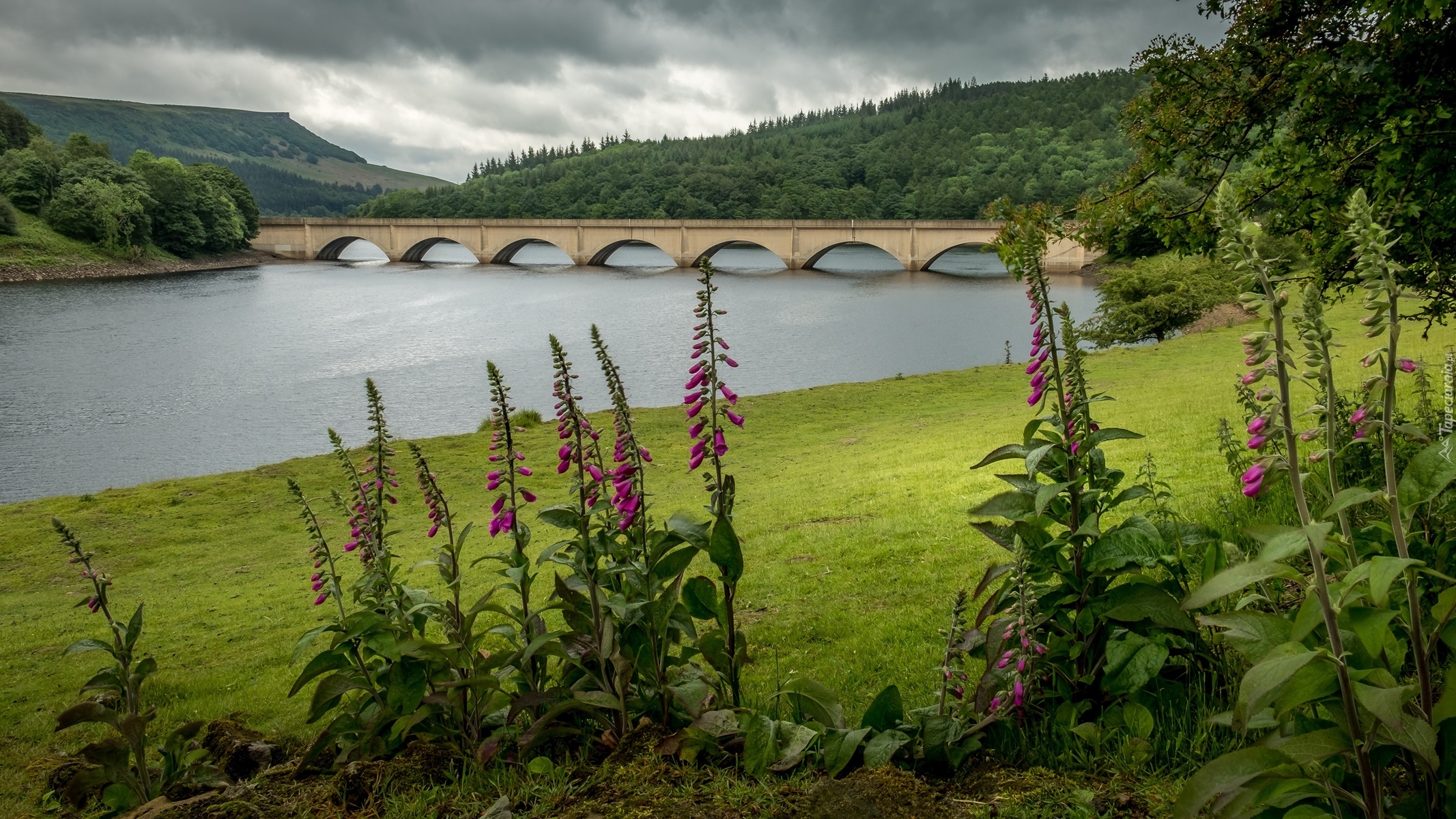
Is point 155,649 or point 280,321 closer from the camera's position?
point 155,649

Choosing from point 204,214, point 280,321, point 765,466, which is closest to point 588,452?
point 765,466

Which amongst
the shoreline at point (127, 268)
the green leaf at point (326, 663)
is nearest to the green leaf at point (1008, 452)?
the green leaf at point (326, 663)

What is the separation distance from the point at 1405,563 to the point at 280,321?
5858 cm

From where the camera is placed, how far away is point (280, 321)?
176 feet

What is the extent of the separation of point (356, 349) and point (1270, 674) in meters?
47.0

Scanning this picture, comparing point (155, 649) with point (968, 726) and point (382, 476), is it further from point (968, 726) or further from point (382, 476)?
point (968, 726)

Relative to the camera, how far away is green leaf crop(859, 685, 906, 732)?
3.59 metres

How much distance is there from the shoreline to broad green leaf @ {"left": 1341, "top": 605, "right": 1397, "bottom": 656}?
86872 millimetres

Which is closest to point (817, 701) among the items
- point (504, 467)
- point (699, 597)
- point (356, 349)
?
point (699, 597)

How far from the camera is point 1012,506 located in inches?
135

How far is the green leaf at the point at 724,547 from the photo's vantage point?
3398 millimetres

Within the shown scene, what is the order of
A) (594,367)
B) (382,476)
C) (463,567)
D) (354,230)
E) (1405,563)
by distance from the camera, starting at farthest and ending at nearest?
(354,230) → (594,367) → (463,567) → (382,476) → (1405,563)

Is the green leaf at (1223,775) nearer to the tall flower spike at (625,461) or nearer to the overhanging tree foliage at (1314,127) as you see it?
the tall flower spike at (625,461)

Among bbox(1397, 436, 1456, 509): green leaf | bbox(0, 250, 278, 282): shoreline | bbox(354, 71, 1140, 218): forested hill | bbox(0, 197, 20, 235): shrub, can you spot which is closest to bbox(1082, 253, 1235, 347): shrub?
bbox(1397, 436, 1456, 509): green leaf
